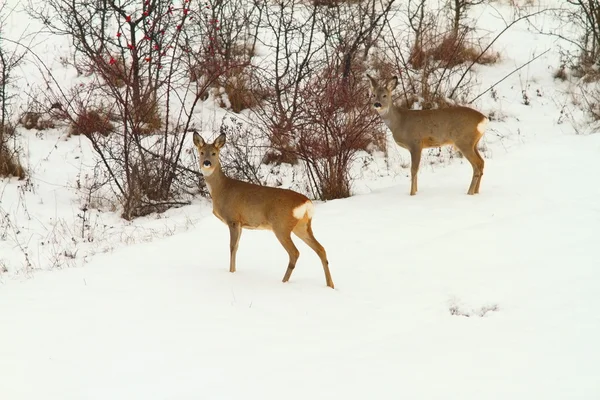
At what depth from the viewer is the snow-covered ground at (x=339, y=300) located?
178 inches

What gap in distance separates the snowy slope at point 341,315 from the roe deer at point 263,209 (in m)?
0.38

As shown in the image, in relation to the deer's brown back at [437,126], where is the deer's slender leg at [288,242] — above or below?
below

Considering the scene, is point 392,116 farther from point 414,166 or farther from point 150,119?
point 150,119

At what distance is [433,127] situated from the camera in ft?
31.7

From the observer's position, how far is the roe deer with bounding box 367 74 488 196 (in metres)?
9.44

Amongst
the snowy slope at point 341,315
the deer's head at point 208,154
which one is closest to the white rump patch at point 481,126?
the snowy slope at point 341,315

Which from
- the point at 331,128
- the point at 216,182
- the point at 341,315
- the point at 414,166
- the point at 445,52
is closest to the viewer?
the point at 341,315

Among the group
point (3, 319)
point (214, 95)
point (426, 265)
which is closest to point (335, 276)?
point (426, 265)

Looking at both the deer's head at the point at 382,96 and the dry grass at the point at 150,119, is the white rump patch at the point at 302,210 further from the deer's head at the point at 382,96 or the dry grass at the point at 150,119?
the dry grass at the point at 150,119

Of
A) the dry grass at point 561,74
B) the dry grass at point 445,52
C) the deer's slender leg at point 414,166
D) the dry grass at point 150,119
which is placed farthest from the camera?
the dry grass at point 561,74

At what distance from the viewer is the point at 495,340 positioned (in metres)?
5.05

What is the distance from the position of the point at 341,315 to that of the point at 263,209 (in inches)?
50.9

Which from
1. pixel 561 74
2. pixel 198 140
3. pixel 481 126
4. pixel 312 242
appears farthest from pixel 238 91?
pixel 312 242

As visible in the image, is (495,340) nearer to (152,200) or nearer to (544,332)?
(544,332)
